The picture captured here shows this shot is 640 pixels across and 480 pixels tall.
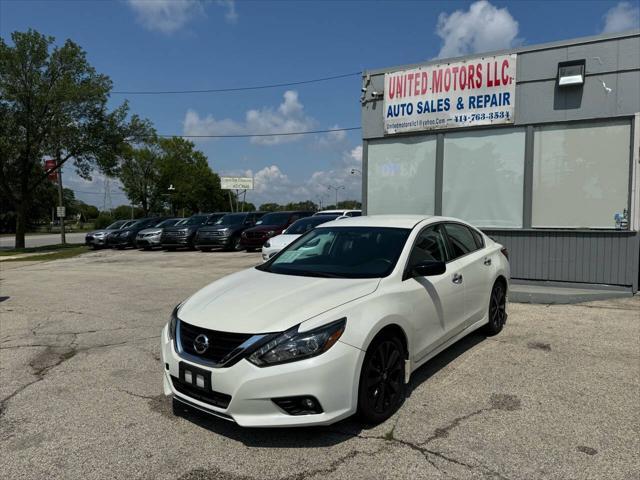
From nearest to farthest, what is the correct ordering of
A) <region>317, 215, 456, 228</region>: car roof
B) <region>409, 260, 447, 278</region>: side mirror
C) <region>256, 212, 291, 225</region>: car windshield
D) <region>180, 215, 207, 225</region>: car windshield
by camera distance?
<region>409, 260, 447, 278</region>: side mirror < <region>317, 215, 456, 228</region>: car roof < <region>256, 212, 291, 225</region>: car windshield < <region>180, 215, 207, 225</region>: car windshield

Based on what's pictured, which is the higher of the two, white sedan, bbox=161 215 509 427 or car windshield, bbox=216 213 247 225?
car windshield, bbox=216 213 247 225

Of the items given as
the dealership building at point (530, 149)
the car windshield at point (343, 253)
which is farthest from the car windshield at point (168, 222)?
the car windshield at point (343, 253)

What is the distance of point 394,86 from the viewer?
10203 millimetres

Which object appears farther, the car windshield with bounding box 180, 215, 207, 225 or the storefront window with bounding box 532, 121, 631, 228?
the car windshield with bounding box 180, 215, 207, 225

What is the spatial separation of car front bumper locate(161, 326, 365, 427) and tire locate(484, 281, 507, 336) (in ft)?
10.1

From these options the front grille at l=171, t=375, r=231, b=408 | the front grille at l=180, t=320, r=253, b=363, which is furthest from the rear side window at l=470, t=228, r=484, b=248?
the front grille at l=171, t=375, r=231, b=408

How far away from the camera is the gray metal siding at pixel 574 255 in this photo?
8281 millimetres

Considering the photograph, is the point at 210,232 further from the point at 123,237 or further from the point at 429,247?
the point at 429,247

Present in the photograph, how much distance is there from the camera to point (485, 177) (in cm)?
955

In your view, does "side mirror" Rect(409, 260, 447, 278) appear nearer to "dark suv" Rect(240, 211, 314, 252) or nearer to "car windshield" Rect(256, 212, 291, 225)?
"dark suv" Rect(240, 211, 314, 252)

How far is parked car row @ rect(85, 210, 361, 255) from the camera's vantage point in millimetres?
19219

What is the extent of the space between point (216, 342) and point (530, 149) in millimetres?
7689

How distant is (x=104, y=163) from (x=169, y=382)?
92.8ft

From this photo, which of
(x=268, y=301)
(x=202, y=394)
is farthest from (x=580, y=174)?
(x=202, y=394)
